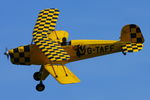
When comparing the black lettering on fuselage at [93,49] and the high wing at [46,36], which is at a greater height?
the high wing at [46,36]

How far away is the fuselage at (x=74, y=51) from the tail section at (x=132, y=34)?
1.81 feet

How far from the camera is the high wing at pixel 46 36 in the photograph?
105 feet

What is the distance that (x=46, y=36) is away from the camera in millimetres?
34875

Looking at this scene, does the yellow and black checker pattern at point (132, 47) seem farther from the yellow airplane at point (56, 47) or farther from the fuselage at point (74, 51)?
the fuselage at point (74, 51)

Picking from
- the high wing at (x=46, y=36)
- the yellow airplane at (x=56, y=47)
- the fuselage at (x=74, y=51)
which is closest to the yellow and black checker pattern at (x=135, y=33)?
the yellow airplane at (x=56, y=47)

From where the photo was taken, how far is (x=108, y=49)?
36.3 m

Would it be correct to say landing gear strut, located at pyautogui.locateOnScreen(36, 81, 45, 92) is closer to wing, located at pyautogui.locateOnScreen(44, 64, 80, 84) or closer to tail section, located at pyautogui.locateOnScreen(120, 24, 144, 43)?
wing, located at pyautogui.locateOnScreen(44, 64, 80, 84)

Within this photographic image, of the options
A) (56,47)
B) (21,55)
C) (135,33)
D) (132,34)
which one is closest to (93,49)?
(132,34)

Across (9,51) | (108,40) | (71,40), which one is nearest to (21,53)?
(9,51)

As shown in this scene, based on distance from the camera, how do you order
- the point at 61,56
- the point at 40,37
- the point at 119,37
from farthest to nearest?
the point at 119,37 → the point at 40,37 → the point at 61,56

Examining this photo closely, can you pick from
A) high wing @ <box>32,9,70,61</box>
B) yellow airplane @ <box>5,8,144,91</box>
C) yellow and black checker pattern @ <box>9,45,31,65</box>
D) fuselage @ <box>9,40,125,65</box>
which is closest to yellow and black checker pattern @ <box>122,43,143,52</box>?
yellow airplane @ <box>5,8,144,91</box>

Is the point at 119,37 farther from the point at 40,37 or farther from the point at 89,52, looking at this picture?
the point at 40,37

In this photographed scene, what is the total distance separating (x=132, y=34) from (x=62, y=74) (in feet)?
18.2

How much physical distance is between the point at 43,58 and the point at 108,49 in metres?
3.92
